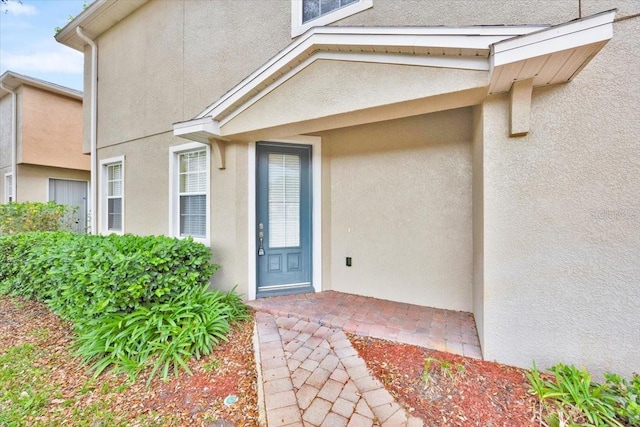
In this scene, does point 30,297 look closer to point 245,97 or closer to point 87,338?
point 87,338

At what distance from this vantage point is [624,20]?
2.51 meters

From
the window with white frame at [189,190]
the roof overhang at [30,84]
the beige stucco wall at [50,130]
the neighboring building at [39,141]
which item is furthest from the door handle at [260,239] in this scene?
the roof overhang at [30,84]

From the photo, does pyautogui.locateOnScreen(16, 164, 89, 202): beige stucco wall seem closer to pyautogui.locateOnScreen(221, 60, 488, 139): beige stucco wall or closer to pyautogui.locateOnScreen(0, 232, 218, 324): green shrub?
pyautogui.locateOnScreen(0, 232, 218, 324): green shrub

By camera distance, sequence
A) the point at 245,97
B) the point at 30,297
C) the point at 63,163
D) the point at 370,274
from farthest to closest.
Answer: the point at 63,163 < the point at 30,297 < the point at 370,274 < the point at 245,97

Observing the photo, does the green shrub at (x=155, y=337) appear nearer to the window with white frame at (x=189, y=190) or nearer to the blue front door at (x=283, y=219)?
the blue front door at (x=283, y=219)

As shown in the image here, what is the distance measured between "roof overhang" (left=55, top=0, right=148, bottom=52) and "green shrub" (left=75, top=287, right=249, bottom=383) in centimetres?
713

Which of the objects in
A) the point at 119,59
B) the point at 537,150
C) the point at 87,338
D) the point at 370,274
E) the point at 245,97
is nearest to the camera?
the point at 537,150

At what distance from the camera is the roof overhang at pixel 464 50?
7.30 ft

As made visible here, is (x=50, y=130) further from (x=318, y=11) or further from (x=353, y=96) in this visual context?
(x=353, y=96)

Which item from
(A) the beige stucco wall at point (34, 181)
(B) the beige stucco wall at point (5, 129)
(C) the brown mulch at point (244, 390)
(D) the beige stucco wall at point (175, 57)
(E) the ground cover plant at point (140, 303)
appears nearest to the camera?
(C) the brown mulch at point (244, 390)

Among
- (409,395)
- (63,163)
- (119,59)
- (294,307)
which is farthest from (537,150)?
(63,163)

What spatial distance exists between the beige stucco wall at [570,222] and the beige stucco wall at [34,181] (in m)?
15.0

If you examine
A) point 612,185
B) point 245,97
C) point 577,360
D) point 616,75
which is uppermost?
point 245,97

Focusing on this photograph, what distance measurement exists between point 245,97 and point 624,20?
4.25 metres
